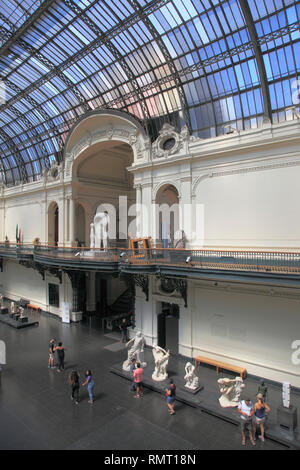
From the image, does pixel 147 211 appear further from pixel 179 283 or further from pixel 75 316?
pixel 75 316

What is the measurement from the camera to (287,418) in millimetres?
8727

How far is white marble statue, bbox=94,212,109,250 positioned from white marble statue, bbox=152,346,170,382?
32.5 feet

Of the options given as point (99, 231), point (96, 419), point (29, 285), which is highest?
point (99, 231)

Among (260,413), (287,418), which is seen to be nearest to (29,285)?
(260,413)

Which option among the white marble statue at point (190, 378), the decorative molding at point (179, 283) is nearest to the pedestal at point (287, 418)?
the white marble statue at point (190, 378)

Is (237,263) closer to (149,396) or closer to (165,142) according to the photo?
(149,396)

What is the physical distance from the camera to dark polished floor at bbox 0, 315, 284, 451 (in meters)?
8.54

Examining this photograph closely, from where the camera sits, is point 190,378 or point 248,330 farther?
point 248,330

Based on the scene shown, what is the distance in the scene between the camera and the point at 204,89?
15469mm

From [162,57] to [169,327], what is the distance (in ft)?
47.5

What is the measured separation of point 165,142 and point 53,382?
12808 millimetres

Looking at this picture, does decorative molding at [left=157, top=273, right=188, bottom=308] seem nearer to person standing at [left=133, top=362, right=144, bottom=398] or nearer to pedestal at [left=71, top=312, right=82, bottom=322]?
person standing at [left=133, top=362, right=144, bottom=398]

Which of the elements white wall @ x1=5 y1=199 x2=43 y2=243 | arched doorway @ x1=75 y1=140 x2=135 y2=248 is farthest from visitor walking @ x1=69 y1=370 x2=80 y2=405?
white wall @ x1=5 y1=199 x2=43 y2=243
